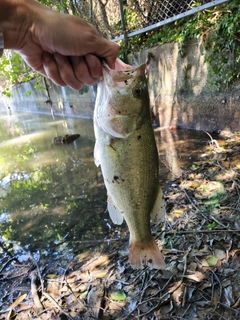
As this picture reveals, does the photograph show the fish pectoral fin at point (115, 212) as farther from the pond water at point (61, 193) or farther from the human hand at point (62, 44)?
the pond water at point (61, 193)

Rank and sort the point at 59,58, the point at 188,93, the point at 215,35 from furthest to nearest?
the point at 188,93 → the point at 215,35 → the point at 59,58

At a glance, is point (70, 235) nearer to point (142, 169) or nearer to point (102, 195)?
point (102, 195)

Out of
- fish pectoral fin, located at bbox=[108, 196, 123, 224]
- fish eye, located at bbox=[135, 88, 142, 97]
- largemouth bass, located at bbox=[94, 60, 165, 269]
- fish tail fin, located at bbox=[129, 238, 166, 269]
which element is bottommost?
fish tail fin, located at bbox=[129, 238, 166, 269]

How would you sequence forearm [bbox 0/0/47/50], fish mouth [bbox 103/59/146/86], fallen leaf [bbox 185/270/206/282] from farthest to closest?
fallen leaf [bbox 185/270/206/282]
fish mouth [bbox 103/59/146/86]
forearm [bbox 0/0/47/50]

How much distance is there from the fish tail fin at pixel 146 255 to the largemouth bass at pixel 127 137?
0.30 metres

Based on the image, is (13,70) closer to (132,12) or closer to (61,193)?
(132,12)

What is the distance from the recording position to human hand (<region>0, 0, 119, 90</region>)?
1.80m

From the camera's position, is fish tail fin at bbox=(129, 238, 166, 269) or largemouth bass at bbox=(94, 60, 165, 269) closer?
largemouth bass at bbox=(94, 60, 165, 269)

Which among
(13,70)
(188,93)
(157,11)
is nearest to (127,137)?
(188,93)

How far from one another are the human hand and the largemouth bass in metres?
0.12

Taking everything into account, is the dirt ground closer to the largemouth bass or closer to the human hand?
the largemouth bass

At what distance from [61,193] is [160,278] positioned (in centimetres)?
323

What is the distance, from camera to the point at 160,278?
2.79m

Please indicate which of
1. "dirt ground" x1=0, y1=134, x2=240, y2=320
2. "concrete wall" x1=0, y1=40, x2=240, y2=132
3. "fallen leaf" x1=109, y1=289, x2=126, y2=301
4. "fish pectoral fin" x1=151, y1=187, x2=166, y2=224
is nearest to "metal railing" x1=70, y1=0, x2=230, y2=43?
"concrete wall" x1=0, y1=40, x2=240, y2=132
